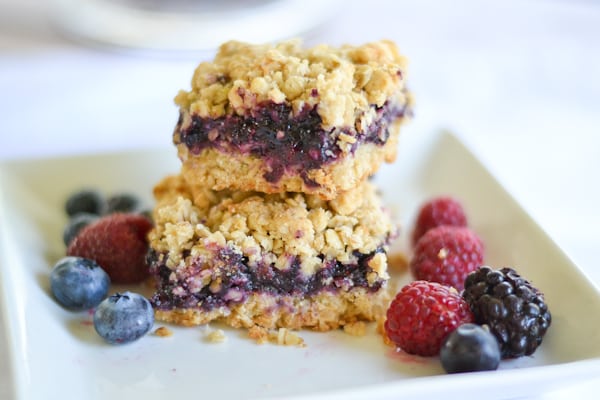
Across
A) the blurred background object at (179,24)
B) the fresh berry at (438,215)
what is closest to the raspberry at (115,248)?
the fresh berry at (438,215)

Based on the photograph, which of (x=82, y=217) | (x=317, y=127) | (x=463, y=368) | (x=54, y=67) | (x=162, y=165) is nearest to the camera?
(x=463, y=368)

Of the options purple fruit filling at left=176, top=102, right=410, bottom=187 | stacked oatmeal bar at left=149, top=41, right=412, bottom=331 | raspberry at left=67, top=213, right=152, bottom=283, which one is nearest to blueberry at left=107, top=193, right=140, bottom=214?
raspberry at left=67, top=213, right=152, bottom=283

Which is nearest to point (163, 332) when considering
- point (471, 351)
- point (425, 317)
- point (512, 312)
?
point (425, 317)

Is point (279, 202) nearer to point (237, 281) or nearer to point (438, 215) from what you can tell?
point (237, 281)

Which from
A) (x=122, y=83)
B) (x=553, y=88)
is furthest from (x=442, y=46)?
(x=122, y=83)

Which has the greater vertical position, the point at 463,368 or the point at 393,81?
the point at 393,81

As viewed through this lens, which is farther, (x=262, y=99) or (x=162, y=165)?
(x=162, y=165)

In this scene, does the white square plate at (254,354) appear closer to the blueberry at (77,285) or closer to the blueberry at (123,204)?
the blueberry at (77,285)

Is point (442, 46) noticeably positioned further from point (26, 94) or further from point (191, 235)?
point (191, 235)
